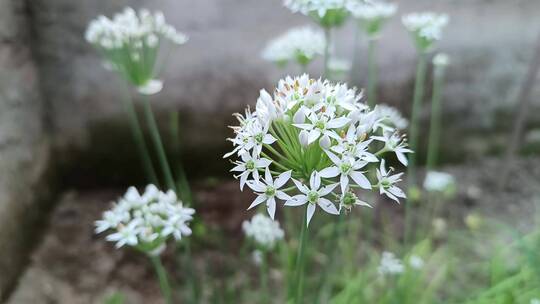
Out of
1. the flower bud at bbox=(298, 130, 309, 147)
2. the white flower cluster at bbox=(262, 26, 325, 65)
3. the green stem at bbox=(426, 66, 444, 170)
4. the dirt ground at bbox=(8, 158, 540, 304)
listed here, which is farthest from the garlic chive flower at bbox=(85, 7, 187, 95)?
the green stem at bbox=(426, 66, 444, 170)

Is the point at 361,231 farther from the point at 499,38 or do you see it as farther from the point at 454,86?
the point at 499,38

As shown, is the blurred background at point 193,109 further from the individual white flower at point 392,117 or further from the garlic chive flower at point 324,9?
the garlic chive flower at point 324,9

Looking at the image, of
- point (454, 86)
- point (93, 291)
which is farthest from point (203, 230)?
point (454, 86)

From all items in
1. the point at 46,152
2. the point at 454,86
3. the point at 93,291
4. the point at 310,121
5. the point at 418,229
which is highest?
the point at 310,121

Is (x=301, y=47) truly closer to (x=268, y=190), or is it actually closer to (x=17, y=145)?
(x=268, y=190)

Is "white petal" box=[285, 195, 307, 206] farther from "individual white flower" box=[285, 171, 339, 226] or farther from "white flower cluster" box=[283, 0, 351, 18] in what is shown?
"white flower cluster" box=[283, 0, 351, 18]
